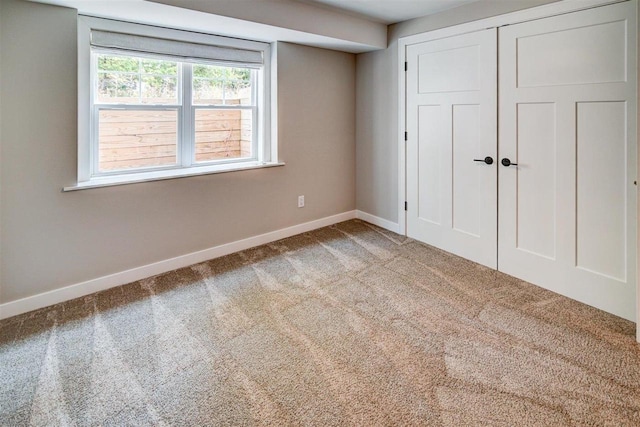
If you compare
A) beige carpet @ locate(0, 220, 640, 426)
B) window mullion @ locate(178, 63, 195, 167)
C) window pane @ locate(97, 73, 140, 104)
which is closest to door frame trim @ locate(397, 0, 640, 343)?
beige carpet @ locate(0, 220, 640, 426)

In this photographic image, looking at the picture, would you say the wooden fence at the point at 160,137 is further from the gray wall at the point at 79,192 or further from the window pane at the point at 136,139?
the gray wall at the point at 79,192

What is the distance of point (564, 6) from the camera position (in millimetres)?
2607

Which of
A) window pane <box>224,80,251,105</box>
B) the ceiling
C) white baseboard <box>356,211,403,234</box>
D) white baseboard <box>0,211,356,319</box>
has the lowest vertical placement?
white baseboard <box>0,211,356,319</box>

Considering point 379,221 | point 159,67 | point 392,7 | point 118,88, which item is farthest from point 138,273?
point 392,7

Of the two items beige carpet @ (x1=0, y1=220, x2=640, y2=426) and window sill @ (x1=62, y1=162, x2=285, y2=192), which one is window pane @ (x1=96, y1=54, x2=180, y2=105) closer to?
window sill @ (x1=62, y1=162, x2=285, y2=192)

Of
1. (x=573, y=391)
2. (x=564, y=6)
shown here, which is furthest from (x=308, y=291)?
(x=564, y=6)

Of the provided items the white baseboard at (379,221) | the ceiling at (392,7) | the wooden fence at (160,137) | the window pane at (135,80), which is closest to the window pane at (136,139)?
the wooden fence at (160,137)

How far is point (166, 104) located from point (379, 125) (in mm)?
2283

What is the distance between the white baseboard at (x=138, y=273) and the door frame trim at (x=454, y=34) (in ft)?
3.41

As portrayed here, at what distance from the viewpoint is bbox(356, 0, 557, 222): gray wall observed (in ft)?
13.4

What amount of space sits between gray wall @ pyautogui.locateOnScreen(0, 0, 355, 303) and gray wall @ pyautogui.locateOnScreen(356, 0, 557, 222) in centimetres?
51

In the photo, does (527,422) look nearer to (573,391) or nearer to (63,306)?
(573,391)

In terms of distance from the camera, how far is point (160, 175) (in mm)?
3312

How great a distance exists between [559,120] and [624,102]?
1.26 feet
